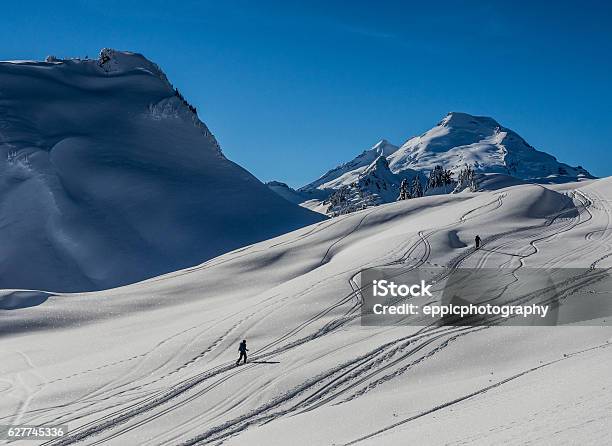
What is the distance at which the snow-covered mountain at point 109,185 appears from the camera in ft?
247

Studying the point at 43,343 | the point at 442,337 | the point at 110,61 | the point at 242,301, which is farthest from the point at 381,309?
the point at 110,61

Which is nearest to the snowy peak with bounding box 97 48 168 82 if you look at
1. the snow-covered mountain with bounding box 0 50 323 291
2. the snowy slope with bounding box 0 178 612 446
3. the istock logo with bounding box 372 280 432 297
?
the snow-covered mountain with bounding box 0 50 323 291

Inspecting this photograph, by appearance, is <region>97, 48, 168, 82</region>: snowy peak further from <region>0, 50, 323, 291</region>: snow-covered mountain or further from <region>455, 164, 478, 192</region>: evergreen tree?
<region>455, 164, 478, 192</region>: evergreen tree

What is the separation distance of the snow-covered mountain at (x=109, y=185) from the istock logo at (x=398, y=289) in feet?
132

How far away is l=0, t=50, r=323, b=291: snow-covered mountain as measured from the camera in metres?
75.4

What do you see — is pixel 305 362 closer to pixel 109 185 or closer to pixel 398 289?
pixel 398 289

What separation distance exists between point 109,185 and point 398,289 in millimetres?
63692

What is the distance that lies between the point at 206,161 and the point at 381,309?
7823 cm

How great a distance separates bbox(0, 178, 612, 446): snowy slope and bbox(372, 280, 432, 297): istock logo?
1.74m

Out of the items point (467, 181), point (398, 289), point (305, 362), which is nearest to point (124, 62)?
point (467, 181)

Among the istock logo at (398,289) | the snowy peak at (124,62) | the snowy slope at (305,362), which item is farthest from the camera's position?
the snowy peak at (124,62)

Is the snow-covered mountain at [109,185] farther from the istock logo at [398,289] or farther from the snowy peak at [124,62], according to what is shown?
the istock logo at [398,289]

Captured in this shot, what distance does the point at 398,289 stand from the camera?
3853 centimetres

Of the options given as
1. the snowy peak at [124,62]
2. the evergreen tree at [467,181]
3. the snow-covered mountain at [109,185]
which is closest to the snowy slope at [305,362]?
the snow-covered mountain at [109,185]
